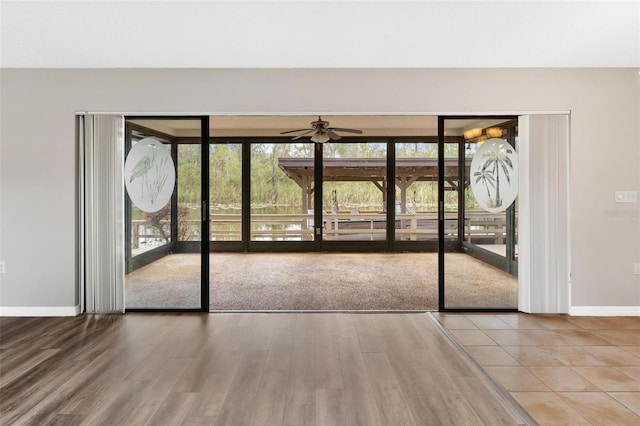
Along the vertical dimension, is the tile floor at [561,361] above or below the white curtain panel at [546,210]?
below

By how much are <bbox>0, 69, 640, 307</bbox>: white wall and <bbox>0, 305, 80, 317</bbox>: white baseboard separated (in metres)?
0.05

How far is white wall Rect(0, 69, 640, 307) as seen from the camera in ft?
13.4

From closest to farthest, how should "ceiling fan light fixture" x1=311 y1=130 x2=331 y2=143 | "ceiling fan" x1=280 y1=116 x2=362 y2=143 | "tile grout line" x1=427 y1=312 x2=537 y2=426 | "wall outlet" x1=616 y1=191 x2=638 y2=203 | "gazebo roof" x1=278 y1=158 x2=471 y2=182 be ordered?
"tile grout line" x1=427 y1=312 x2=537 y2=426, "wall outlet" x1=616 y1=191 x2=638 y2=203, "ceiling fan" x1=280 y1=116 x2=362 y2=143, "ceiling fan light fixture" x1=311 y1=130 x2=331 y2=143, "gazebo roof" x1=278 y1=158 x2=471 y2=182

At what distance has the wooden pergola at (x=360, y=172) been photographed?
877 centimetres

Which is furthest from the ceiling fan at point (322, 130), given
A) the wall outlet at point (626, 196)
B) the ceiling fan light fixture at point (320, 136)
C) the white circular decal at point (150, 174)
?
the wall outlet at point (626, 196)

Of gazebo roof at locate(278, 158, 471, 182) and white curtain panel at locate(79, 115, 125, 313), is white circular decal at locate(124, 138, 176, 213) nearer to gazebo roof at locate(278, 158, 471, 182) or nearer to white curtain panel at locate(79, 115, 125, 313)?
white curtain panel at locate(79, 115, 125, 313)

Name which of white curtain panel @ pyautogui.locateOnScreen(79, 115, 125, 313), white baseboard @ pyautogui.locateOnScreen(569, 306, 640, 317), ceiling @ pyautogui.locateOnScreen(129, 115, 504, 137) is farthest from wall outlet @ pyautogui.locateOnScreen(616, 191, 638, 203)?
white curtain panel @ pyautogui.locateOnScreen(79, 115, 125, 313)

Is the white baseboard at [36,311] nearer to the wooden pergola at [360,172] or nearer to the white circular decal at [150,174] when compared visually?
the white circular decal at [150,174]

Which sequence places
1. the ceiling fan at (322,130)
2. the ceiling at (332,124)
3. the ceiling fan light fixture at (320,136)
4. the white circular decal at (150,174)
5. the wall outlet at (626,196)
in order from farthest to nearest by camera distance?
1. the ceiling at (332,124)
2. the ceiling fan light fixture at (320,136)
3. the ceiling fan at (322,130)
4. the white circular decal at (150,174)
5. the wall outlet at (626,196)

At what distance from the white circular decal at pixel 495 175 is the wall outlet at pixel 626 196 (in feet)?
3.21

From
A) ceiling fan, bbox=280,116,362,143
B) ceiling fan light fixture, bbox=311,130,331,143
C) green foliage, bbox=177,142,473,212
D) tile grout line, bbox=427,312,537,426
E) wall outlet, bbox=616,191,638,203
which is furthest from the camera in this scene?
green foliage, bbox=177,142,473,212

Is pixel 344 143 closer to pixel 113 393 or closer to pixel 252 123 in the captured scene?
pixel 252 123
